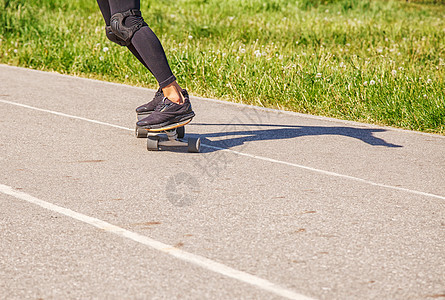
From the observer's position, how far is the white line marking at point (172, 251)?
3570mm

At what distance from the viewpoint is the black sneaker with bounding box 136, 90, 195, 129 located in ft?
21.1

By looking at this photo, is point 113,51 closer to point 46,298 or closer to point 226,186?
point 226,186

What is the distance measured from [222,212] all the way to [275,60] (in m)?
6.81

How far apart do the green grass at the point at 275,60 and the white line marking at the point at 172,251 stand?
4.96m

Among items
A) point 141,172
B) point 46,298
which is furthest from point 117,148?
point 46,298

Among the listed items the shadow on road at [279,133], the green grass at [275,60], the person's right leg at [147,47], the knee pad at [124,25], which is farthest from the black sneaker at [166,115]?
the green grass at [275,60]

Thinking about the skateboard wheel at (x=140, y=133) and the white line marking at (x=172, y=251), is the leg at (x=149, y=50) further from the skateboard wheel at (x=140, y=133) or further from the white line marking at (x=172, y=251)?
the white line marking at (x=172, y=251)

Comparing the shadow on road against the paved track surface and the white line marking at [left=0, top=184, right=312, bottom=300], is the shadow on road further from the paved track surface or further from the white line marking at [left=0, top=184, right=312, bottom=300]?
the white line marking at [left=0, top=184, right=312, bottom=300]

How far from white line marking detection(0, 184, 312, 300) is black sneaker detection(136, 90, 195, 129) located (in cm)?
159

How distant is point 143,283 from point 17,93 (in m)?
Answer: 7.00

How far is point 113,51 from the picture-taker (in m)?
13.0

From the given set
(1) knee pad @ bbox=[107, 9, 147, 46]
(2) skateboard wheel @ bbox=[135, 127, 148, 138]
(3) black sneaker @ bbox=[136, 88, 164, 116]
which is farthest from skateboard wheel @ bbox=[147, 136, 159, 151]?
(1) knee pad @ bbox=[107, 9, 147, 46]

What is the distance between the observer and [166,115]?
6406 millimetres

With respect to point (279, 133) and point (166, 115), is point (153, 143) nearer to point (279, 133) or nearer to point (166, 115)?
point (166, 115)
